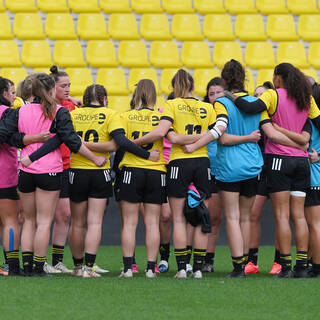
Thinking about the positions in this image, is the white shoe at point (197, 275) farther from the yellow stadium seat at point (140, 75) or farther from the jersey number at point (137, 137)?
the yellow stadium seat at point (140, 75)

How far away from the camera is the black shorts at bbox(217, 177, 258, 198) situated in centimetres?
596

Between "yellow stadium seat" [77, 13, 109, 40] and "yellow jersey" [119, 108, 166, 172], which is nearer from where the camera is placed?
"yellow jersey" [119, 108, 166, 172]

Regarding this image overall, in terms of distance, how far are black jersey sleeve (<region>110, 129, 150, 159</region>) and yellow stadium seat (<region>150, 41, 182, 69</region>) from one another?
545 cm

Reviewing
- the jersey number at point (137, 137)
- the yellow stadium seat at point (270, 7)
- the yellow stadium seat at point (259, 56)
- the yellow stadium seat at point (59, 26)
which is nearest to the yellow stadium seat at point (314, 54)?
the yellow stadium seat at point (259, 56)

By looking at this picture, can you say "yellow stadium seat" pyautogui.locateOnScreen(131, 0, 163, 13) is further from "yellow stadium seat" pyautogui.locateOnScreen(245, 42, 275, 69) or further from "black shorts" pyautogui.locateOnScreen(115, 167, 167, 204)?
"black shorts" pyautogui.locateOnScreen(115, 167, 167, 204)

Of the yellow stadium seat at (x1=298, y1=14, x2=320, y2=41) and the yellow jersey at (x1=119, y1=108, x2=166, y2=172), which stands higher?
the yellow stadium seat at (x1=298, y1=14, x2=320, y2=41)

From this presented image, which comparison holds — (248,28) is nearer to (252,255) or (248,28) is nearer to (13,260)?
(252,255)

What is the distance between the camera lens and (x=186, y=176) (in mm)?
5879

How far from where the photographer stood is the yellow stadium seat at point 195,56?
11219mm

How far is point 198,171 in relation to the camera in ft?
19.4

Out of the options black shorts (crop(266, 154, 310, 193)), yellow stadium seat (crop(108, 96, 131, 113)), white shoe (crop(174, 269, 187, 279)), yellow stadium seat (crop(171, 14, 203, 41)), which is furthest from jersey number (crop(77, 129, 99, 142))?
yellow stadium seat (crop(171, 14, 203, 41))

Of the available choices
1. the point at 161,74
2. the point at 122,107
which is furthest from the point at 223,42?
the point at 122,107

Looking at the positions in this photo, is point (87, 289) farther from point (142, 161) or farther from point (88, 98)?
point (88, 98)

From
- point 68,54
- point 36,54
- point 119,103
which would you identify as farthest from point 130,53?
point 36,54
